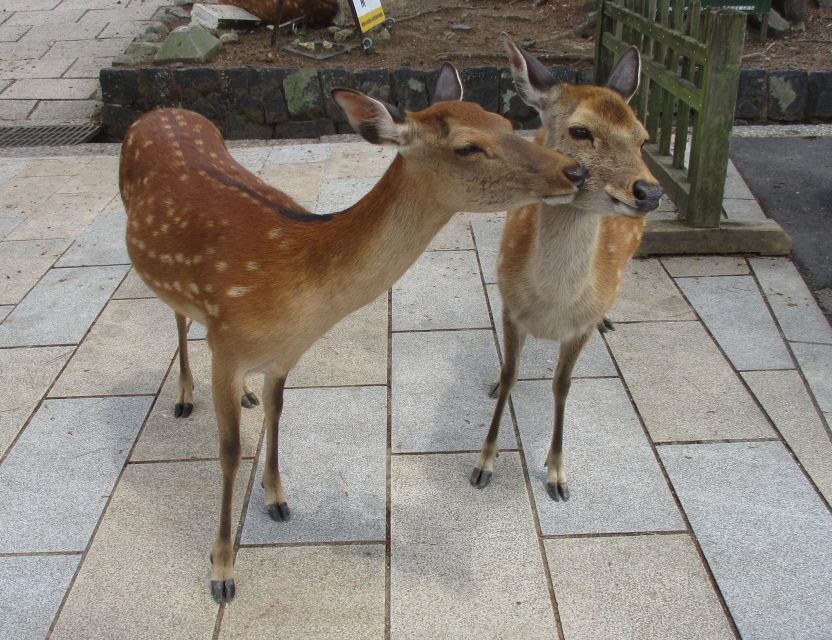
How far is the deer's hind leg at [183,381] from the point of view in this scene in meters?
3.48

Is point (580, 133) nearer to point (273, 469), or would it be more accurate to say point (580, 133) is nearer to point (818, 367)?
point (273, 469)

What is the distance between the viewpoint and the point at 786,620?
2451mm

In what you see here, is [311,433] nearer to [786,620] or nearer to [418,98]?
[786,620]

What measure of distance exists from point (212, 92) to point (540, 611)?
5930 millimetres

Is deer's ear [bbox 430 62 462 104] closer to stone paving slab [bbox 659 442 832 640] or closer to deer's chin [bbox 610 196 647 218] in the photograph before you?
deer's chin [bbox 610 196 647 218]

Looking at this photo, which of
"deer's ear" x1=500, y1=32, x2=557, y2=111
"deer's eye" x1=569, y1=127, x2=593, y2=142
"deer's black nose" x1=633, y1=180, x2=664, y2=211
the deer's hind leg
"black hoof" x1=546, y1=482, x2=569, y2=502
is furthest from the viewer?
the deer's hind leg

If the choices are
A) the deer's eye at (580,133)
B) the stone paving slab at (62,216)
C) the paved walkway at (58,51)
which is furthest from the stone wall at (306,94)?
the deer's eye at (580,133)

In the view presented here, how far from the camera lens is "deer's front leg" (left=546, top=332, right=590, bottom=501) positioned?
3.00m

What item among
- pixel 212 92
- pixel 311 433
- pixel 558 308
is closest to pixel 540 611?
pixel 558 308

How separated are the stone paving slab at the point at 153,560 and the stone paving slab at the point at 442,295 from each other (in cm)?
143

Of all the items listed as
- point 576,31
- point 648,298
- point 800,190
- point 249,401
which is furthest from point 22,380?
point 576,31

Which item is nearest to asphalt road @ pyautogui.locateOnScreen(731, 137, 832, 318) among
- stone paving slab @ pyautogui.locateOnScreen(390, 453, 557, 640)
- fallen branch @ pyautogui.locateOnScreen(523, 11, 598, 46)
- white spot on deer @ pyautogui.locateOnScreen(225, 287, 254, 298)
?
stone paving slab @ pyautogui.locateOnScreen(390, 453, 557, 640)

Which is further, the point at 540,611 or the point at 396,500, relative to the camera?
the point at 396,500

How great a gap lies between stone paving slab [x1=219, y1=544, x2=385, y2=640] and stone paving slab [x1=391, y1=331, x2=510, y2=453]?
2.14 feet
